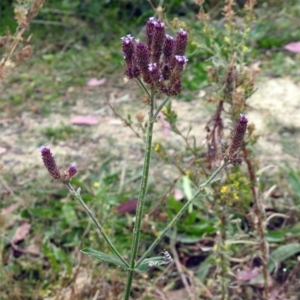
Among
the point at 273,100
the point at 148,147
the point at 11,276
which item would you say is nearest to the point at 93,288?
the point at 11,276

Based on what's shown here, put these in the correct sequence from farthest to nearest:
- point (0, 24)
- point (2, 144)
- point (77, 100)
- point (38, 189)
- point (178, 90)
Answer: point (0, 24), point (77, 100), point (2, 144), point (38, 189), point (178, 90)

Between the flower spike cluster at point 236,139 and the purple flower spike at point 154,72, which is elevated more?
the purple flower spike at point 154,72

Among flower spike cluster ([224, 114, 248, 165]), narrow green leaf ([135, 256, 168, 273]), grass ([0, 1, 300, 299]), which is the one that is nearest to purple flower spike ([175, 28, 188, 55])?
flower spike cluster ([224, 114, 248, 165])

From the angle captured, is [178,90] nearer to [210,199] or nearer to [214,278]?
[210,199]

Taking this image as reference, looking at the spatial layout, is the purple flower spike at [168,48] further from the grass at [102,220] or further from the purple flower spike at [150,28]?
the grass at [102,220]

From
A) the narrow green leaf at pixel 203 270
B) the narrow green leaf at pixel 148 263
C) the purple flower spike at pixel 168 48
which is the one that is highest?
the purple flower spike at pixel 168 48

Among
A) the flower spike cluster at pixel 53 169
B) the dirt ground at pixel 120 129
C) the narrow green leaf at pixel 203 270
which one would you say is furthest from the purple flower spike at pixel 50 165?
the dirt ground at pixel 120 129
